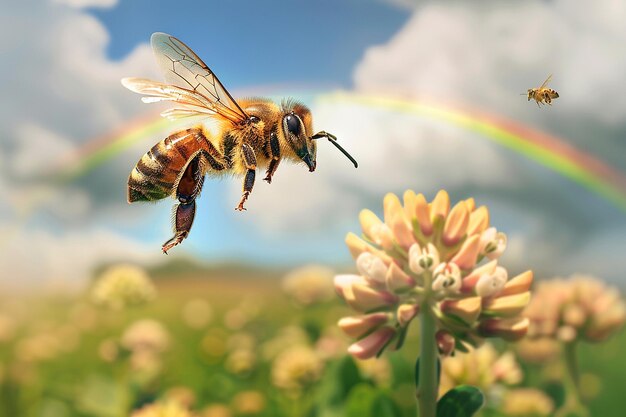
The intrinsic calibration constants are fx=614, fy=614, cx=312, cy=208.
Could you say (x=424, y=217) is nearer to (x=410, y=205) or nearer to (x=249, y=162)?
(x=410, y=205)

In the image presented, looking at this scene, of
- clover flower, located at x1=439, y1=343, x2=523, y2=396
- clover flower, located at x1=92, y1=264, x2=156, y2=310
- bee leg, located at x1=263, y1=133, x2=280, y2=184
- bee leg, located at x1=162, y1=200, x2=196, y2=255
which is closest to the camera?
clover flower, located at x1=439, y1=343, x2=523, y2=396

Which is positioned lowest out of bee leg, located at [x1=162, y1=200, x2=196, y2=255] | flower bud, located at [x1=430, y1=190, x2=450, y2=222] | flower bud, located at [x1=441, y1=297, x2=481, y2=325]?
flower bud, located at [x1=441, y1=297, x2=481, y2=325]

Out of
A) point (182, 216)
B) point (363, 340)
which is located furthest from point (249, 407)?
point (363, 340)

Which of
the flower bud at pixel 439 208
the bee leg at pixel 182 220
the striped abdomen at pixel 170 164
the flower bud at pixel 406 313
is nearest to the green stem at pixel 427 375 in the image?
the flower bud at pixel 406 313

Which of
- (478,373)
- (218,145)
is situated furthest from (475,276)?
(218,145)

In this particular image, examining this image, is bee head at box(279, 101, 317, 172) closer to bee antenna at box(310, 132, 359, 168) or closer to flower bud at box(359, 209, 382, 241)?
bee antenna at box(310, 132, 359, 168)

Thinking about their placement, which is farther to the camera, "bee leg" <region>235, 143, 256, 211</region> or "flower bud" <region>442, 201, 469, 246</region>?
"bee leg" <region>235, 143, 256, 211</region>

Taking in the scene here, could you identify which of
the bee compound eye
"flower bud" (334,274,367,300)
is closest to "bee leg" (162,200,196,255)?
the bee compound eye
